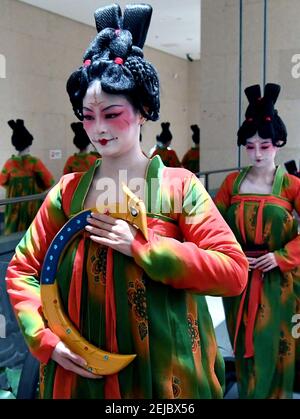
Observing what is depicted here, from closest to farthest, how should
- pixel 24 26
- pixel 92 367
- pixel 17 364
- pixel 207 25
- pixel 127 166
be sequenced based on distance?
pixel 92 367 < pixel 127 166 < pixel 17 364 < pixel 207 25 < pixel 24 26

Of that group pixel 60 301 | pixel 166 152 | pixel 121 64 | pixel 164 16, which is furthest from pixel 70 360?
pixel 164 16

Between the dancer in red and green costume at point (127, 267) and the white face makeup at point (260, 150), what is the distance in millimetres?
1020

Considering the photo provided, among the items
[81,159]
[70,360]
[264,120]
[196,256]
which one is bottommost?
[70,360]

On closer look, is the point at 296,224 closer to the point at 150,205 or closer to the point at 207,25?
the point at 150,205

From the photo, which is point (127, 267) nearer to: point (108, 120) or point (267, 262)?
point (108, 120)

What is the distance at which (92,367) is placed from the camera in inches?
43.4

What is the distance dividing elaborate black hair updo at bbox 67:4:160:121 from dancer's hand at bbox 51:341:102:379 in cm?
52

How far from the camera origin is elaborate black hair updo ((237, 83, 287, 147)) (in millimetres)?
2131

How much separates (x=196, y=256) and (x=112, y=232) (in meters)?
0.18

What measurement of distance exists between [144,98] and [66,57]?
662cm

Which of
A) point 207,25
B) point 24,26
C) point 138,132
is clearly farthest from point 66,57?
point 138,132

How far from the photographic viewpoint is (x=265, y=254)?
2096mm

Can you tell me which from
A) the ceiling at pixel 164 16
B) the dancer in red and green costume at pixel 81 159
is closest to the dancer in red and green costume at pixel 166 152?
the dancer in red and green costume at pixel 81 159

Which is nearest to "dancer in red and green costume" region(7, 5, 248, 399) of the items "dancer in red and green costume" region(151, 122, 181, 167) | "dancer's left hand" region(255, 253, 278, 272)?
"dancer's left hand" region(255, 253, 278, 272)
